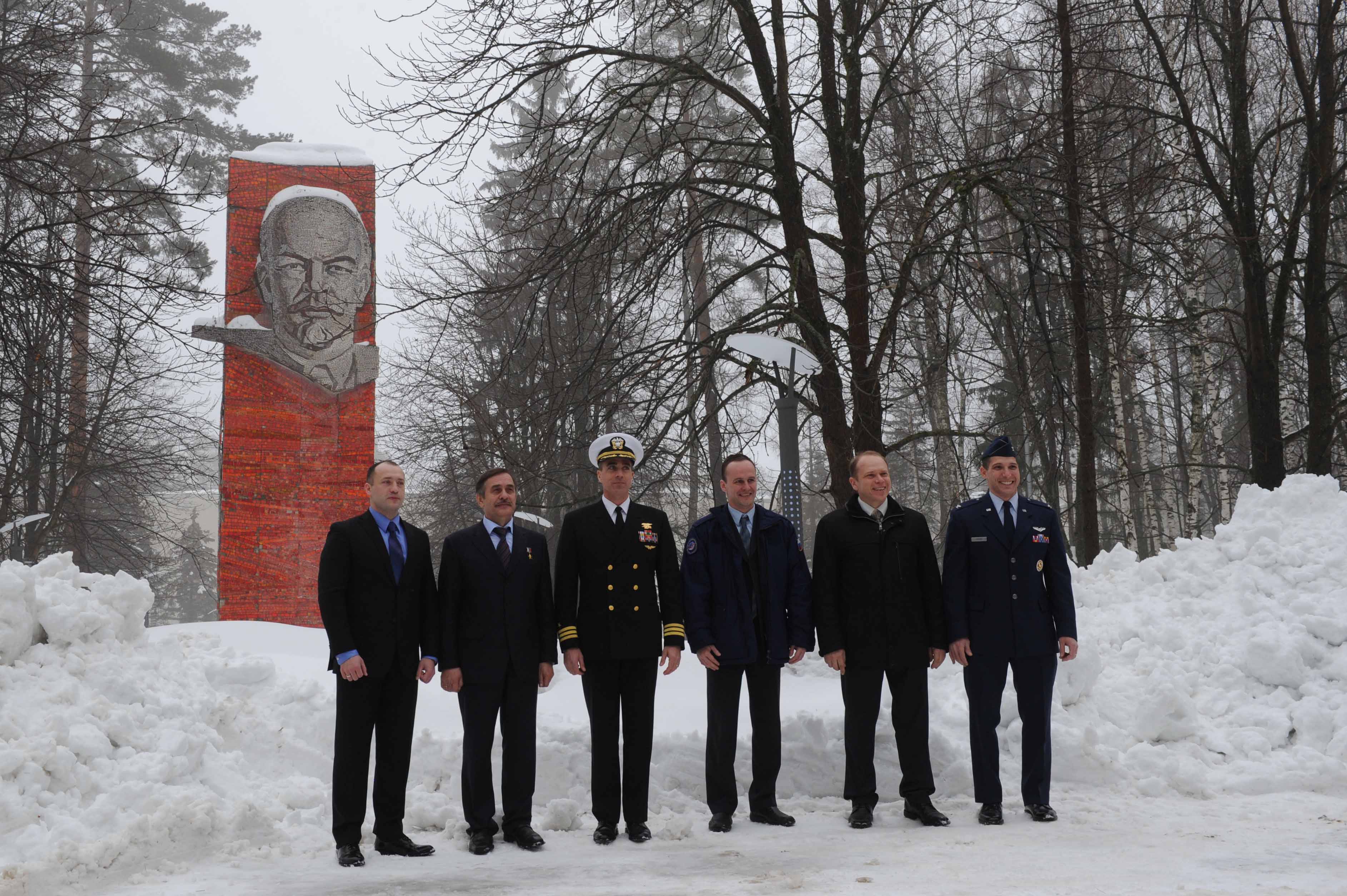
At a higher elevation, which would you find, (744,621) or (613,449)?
(613,449)

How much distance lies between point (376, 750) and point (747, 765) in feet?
6.66

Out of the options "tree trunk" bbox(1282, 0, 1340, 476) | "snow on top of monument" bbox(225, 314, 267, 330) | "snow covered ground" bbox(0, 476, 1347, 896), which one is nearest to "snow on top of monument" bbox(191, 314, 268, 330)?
"snow on top of monument" bbox(225, 314, 267, 330)

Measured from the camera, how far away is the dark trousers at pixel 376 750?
508 centimetres

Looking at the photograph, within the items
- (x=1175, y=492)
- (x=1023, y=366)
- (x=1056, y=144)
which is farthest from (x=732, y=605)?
(x=1175, y=492)

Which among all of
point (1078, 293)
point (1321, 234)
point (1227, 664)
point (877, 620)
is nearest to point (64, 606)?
point (877, 620)

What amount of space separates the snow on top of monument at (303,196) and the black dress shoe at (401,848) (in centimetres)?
1110

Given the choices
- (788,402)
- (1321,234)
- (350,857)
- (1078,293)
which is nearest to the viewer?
(350,857)

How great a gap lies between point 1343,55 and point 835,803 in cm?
976

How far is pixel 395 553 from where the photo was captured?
5.38m

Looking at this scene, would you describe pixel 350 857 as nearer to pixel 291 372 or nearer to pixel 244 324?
pixel 291 372

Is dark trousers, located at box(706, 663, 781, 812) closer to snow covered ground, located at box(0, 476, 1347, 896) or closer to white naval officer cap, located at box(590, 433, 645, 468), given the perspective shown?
snow covered ground, located at box(0, 476, 1347, 896)

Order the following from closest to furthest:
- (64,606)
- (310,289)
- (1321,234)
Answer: (64,606) → (1321,234) → (310,289)

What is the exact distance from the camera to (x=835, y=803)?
602 centimetres

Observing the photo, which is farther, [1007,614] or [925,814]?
[1007,614]
